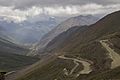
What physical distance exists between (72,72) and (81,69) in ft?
21.6

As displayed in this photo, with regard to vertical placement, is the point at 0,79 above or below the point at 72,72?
below

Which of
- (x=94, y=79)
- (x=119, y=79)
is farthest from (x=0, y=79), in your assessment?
(x=94, y=79)

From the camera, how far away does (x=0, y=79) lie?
3756 cm

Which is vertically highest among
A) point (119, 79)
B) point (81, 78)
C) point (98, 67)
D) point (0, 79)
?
point (98, 67)

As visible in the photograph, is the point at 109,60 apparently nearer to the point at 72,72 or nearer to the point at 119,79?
the point at 72,72

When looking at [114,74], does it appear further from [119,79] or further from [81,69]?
[81,69]

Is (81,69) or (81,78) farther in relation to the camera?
Answer: (81,69)

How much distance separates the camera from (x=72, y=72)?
7520 inches

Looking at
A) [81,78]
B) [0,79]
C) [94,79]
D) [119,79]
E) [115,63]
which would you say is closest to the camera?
[0,79]

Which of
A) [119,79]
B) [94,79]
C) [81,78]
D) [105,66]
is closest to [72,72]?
[105,66]

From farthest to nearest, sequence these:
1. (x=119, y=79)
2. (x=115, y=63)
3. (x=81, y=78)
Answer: (x=115, y=63) < (x=81, y=78) < (x=119, y=79)

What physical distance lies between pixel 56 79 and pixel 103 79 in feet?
215

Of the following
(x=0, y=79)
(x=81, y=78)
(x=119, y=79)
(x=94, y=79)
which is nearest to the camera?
(x=0, y=79)

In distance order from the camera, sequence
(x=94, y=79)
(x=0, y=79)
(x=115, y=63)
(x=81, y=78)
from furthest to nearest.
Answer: (x=115, y=63)
(x=81, y=78)
(x=94, y=79)
(x=0, y=79)
